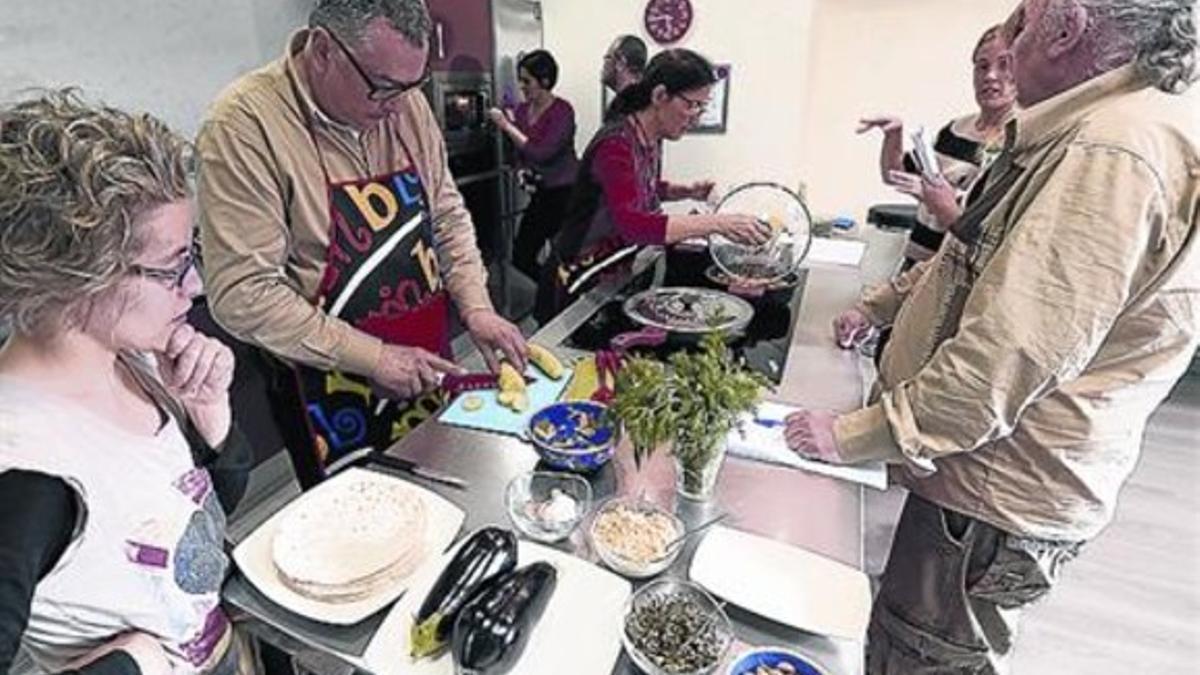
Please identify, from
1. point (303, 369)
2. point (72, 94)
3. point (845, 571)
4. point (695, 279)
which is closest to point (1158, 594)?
point (695, 279)

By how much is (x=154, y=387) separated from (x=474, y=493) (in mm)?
441

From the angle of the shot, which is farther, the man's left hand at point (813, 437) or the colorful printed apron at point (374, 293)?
the colorful printed apron at point (374, 293)

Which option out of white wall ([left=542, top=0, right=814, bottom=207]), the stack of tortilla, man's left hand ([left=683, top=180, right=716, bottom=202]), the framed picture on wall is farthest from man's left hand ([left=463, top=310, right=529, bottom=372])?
white wall ([left=542, top=0, right=814, bottom=207])

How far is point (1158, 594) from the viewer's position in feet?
7.21

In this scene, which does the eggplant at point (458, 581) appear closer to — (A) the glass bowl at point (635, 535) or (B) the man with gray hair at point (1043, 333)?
(A) the glass bowl at point (635, 535)

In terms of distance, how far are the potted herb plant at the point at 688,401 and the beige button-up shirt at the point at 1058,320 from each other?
0.26 m

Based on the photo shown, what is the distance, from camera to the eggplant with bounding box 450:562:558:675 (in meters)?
0.74

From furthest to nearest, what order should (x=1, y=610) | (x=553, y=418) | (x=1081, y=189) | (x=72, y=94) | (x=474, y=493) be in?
(x=553, y=418) < (x=474, y=493) < (x=1081, y=189) < (x=72, y=94) < (x=1, y=610)

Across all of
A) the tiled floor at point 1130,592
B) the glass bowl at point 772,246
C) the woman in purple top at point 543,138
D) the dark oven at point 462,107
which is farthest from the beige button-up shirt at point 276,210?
the woman in purple top at point 543,138

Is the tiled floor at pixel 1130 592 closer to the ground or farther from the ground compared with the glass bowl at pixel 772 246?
closer to the ground

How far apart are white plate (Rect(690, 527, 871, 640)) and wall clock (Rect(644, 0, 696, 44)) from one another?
3.42 m

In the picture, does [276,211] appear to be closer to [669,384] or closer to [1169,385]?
[669,384]

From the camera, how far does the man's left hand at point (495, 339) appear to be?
142 cm

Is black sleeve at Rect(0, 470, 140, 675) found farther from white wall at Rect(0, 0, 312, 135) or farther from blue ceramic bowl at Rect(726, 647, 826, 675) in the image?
white wall at Rect(0, 0, 312, 135)
